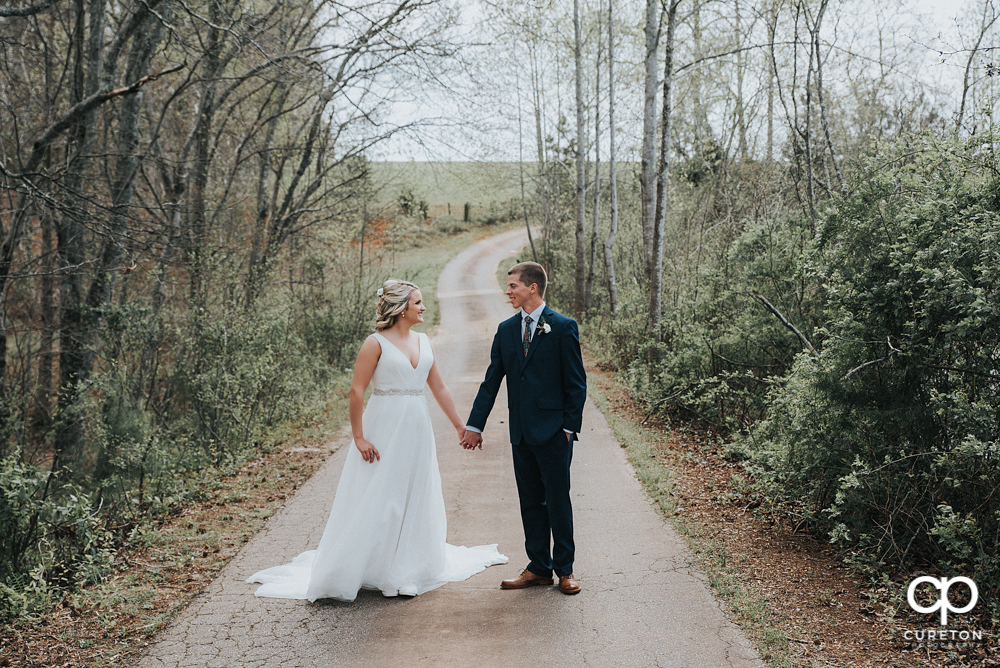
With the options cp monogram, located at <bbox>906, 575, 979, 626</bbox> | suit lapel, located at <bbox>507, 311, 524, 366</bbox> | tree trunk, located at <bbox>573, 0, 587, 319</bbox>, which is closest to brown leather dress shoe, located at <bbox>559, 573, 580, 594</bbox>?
suit lapel, located at <bbox>507, 311, 524, 366</bbox>

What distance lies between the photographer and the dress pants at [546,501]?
490 cm

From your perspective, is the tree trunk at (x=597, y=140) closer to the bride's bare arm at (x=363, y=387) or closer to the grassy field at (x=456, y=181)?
the grassy field at (x=456, y=181)

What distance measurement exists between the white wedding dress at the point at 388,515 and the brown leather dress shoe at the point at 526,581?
419 millimetres

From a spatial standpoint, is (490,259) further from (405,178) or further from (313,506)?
(313,506)

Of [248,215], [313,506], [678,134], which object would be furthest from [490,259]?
[313,506]

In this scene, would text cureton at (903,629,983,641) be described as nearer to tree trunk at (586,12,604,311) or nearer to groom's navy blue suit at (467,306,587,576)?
groom's navy blue suit at (467,306,587,576)

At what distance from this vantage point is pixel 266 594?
17.0 ft

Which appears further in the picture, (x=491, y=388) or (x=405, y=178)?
(x=405, y=178)

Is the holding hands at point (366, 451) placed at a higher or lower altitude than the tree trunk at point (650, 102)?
lower

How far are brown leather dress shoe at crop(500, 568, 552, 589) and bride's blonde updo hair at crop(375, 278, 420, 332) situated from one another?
2016mm

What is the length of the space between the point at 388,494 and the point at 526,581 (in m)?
1.15

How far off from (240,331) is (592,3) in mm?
16033

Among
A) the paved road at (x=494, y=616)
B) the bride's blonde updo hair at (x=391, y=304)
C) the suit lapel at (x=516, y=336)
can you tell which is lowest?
the paved road at (x=494, y=616)

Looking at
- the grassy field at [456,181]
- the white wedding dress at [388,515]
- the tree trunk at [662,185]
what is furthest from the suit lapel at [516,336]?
the grassy field at [456,181]
